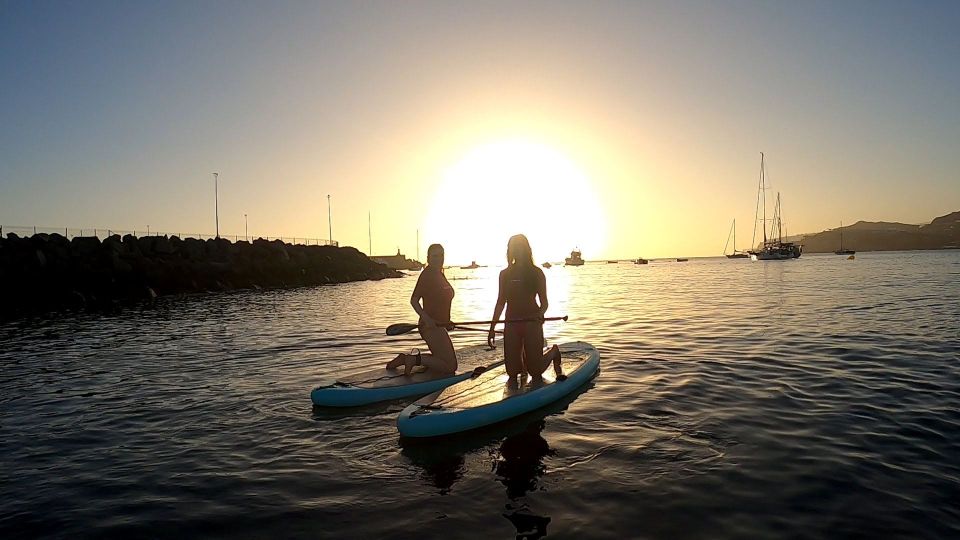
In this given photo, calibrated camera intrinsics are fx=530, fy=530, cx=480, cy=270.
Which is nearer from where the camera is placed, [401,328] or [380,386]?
[380,386]

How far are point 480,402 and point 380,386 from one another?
241 cm

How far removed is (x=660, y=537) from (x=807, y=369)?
29.4 ft

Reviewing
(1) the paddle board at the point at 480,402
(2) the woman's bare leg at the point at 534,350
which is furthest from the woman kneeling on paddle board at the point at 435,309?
Answer: (2) the woman's bare leg at the point at 534,350

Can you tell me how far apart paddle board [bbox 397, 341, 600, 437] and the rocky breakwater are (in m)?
34.4

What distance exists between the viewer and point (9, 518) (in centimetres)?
558

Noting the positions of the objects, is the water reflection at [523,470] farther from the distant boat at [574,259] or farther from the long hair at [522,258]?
the distant boat at [574,259]

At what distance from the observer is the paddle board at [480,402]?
746 cm

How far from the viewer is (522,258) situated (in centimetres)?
852

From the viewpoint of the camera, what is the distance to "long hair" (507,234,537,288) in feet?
27.7

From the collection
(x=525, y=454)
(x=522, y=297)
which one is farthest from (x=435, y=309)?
(x=525, y=454)

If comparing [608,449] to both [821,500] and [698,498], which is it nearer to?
[698,498]

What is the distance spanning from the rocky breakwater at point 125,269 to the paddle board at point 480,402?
113ft

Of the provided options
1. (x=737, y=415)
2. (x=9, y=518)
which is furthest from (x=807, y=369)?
(x=9, y=518)

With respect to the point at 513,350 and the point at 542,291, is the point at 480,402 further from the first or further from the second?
the point at 542,291
